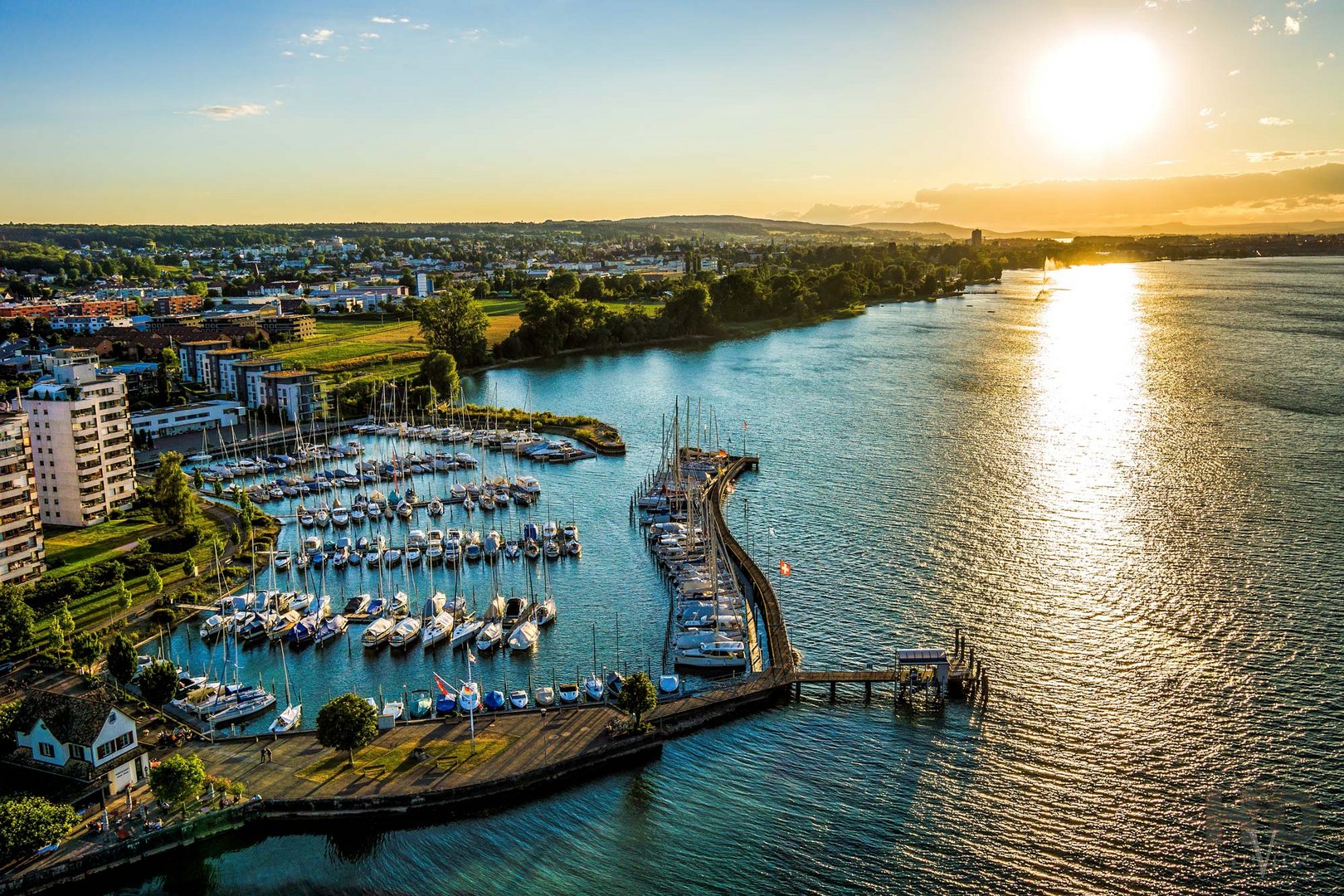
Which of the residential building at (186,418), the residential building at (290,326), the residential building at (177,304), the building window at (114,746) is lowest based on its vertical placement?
the building window at (114,746)

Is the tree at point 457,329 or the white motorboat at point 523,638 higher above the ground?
the tree at point 457,329

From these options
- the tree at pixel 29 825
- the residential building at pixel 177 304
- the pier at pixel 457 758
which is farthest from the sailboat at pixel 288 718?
the residential building at pixel 177 304

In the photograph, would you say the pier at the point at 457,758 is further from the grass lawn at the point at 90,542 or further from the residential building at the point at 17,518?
the grass lawn at the point at 90,542

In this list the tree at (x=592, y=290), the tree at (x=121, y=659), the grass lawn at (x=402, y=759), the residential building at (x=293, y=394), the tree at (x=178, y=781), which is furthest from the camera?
Result: the tree at (x=592, y=290)

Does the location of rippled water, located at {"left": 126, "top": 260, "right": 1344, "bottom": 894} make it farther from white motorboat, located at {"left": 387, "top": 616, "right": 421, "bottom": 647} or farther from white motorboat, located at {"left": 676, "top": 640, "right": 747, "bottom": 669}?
white motorboat, located at {"left": 387, "top": 616, "right": 421, "bottom": 647}

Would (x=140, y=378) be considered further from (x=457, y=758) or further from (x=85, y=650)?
(x=457, y=758)
